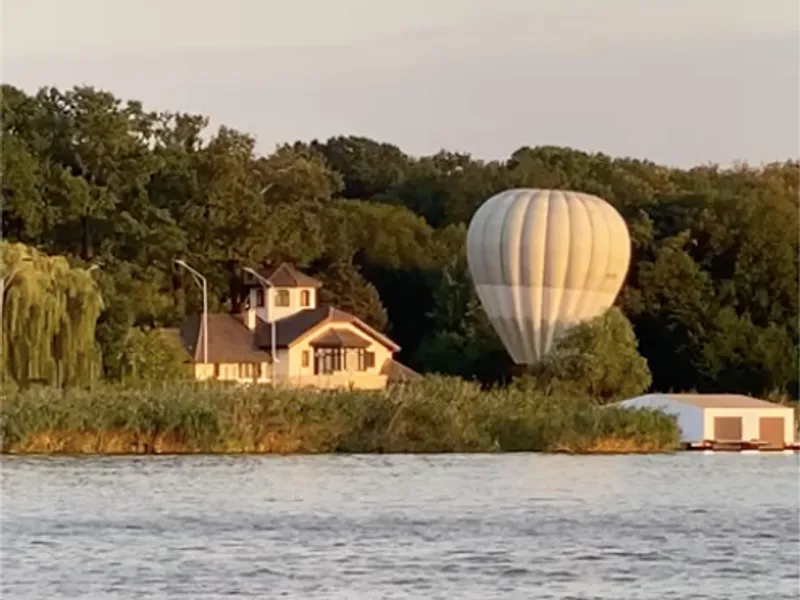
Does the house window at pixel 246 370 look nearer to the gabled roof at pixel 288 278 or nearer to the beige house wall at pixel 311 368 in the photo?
the beige house wall at pixel 311 368

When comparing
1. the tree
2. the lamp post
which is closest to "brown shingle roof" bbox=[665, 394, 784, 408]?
the tree

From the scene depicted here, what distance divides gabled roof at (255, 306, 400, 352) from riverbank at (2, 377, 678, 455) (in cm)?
1855

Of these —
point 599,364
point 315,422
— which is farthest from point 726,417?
point 315,422

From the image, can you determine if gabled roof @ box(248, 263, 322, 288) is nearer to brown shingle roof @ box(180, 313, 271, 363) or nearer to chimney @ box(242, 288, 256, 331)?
chimney @ box(242, 288, 256, 331)

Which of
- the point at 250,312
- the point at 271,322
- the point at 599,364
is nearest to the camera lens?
the point at 599,364

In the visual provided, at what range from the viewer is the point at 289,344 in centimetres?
7219

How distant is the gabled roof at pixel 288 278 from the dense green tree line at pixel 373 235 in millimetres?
565

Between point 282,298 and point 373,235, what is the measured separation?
6555 millimetres

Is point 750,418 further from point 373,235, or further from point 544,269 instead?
point 373,235

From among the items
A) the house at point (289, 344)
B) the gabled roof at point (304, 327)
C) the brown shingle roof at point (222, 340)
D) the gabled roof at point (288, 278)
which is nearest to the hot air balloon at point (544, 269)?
the house at point (289, 344)

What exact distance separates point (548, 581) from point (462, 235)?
175ft

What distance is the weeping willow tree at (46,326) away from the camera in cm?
4803

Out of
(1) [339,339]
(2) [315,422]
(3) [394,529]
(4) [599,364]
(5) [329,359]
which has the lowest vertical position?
(3) [394,529]

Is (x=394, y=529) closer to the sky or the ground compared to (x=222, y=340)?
closer to the ground
